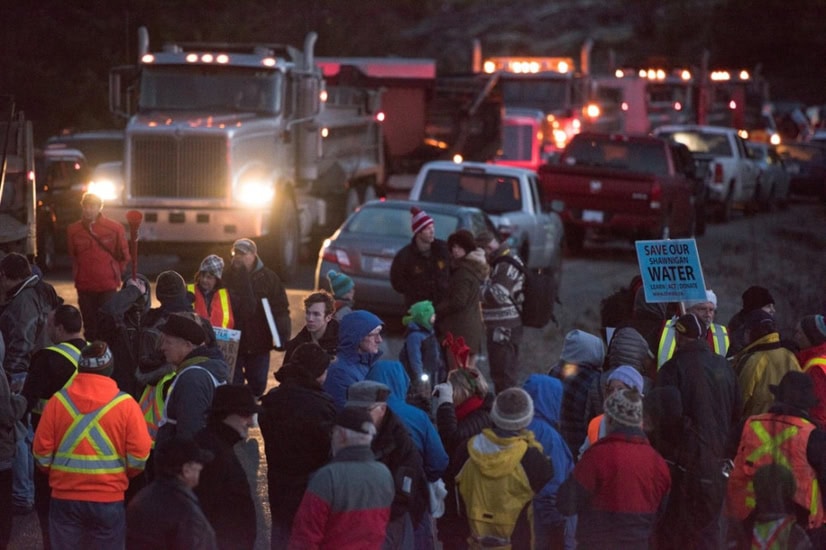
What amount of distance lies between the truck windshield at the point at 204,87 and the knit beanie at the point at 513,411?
1554cm

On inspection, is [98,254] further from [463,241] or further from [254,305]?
[463,241]

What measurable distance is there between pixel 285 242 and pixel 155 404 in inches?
535

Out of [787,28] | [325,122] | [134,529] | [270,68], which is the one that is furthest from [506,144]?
[787,28]

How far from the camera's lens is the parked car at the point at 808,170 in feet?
139

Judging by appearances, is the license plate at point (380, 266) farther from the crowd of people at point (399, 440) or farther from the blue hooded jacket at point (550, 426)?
the blue hooded jacket at point (550, 426)

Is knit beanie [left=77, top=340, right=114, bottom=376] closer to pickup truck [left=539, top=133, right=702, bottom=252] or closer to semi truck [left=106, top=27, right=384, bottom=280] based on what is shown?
semi truck [left=106, top=27, right=384, bottom=280]

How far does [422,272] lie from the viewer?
12.7 meters

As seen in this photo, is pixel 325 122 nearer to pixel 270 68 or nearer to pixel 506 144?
pixel 270 68

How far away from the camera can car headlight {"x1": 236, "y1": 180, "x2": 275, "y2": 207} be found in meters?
21.1

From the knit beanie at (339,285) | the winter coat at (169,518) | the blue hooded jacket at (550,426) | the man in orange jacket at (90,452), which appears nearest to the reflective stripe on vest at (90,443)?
the man in orange jacket at (90,452)

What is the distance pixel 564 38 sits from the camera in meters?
79.1

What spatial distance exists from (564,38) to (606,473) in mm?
73841

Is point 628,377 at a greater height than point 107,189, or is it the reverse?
point 107,189

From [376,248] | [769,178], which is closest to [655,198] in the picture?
[376,248]
